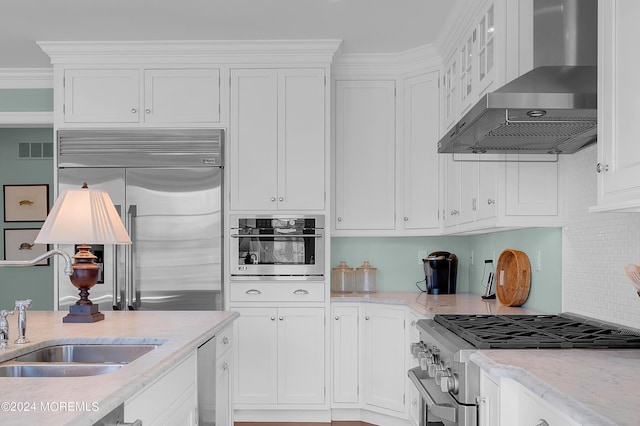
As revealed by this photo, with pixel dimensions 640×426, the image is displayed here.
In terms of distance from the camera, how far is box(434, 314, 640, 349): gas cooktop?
218cm

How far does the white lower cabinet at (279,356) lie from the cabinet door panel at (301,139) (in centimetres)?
80

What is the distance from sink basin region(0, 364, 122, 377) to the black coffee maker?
10.3 ft

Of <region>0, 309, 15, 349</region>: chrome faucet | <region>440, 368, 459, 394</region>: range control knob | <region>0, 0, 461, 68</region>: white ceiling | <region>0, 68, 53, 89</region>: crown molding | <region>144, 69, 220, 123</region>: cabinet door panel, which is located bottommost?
<region>440, 368, 459, 394</region>: range control knob

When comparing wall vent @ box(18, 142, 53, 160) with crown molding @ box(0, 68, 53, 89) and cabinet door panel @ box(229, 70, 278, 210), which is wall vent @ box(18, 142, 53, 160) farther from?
cabinet door panel @ box(229, 70, 278, 210)

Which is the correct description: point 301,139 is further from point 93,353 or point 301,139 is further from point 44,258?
point 93,353

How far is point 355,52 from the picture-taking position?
4.75m

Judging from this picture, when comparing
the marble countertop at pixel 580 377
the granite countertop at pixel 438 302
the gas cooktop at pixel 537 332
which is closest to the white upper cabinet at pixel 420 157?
the granite countertop at pixel 438 302

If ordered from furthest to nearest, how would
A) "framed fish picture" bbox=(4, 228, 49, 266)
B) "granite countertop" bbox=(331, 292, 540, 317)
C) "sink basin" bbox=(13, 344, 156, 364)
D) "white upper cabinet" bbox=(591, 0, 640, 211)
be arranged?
"framed fish picture" bbox=(4, 228, 49, 266)
"granite countertop" bbox=(331, 292, 540, 317)
"sink basin" bbox=(13, 344, 156, 364)
"white upper cabinet" bbox=(591, 0, 640, 211)

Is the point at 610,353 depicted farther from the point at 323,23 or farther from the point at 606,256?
the point at 323,23

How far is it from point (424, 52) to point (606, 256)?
2.44 metres

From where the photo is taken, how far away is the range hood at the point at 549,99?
2.31m

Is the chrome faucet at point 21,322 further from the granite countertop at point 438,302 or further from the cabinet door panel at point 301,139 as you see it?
the cabinet door panel at point 301,139

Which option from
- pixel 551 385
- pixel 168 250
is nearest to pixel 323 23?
pixel 168 250

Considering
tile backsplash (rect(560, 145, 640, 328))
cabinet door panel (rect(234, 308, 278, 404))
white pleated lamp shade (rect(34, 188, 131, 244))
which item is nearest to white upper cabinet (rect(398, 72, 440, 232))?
cabinet door panel (rect(234, 308, 278, 404))
